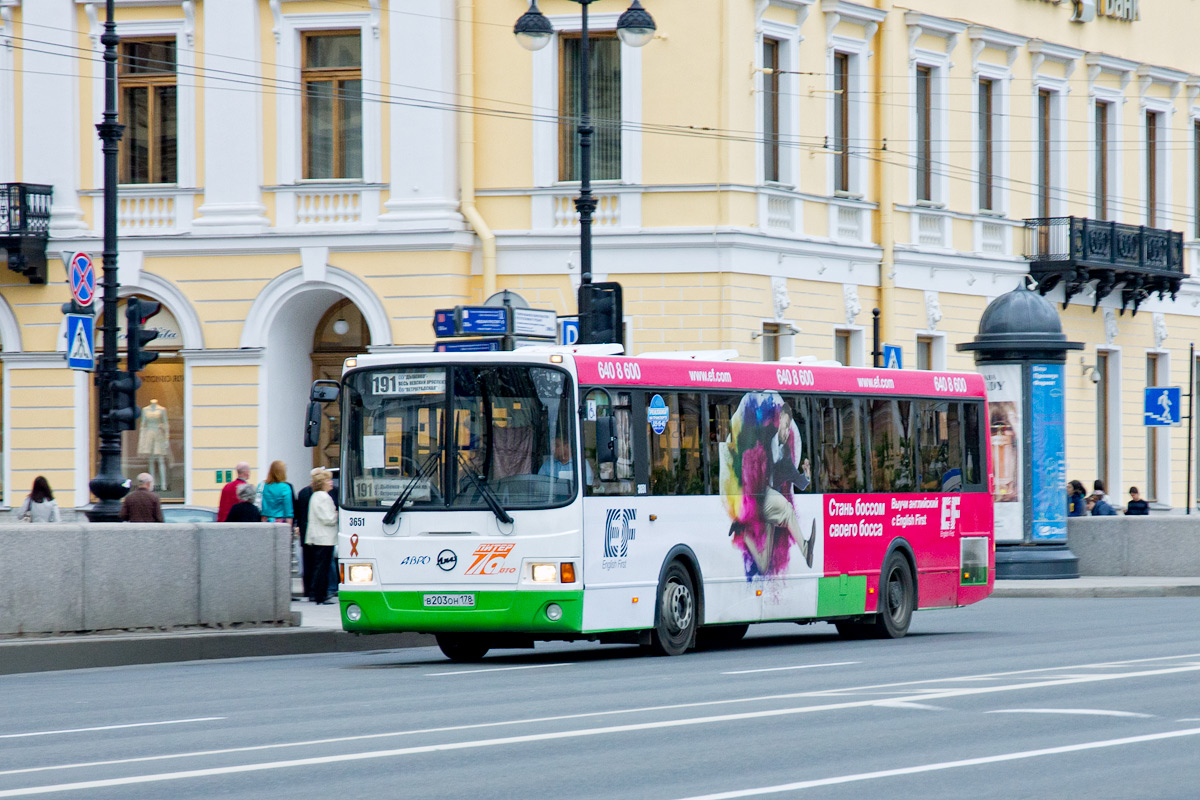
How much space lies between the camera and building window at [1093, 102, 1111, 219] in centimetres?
4431

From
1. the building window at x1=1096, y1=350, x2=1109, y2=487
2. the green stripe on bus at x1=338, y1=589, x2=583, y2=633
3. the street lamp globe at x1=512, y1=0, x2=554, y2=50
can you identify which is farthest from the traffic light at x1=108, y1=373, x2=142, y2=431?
the building window at x1=1096, y1=350, x2=1109, y2=487

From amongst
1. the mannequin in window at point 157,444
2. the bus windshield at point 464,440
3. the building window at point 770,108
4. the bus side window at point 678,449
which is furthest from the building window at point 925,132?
the bus windshield at point 464,440

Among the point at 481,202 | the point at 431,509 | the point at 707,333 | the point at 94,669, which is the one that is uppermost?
the point at 481,202

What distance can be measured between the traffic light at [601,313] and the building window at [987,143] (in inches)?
660

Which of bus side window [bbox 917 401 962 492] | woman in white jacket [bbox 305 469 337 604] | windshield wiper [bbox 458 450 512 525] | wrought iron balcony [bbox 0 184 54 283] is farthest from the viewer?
wrought iron balcony [bbox 0 184 54 283]

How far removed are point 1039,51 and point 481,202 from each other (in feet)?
44.2

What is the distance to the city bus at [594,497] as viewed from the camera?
17781 millimetres

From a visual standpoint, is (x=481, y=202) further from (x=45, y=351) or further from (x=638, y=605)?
(x=638, y=605)

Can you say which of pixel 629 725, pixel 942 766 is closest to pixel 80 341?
pixel 629 725

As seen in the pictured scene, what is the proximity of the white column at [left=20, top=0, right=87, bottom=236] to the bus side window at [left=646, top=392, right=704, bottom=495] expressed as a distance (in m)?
18.4

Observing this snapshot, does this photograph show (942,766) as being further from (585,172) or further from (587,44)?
(587,44)

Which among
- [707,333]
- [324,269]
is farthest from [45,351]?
[707,333]

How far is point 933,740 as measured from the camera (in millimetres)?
11469

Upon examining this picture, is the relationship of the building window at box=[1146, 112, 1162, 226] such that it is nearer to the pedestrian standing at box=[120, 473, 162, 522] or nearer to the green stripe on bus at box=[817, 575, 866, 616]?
the green stripe on bus at box=[817, 575, 866, 616]
